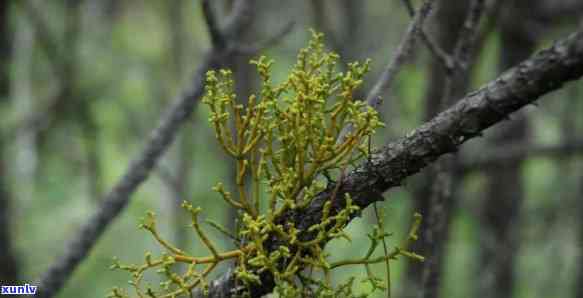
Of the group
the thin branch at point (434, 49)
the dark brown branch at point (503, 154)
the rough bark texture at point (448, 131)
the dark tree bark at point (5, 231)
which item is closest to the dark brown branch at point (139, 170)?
the thin branch at point (434, 49)

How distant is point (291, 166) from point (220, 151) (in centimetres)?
511

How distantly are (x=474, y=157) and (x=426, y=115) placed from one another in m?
0.72

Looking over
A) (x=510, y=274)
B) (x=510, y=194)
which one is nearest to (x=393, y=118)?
(x=510, y=194)

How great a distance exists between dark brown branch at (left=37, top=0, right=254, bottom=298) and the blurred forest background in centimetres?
10

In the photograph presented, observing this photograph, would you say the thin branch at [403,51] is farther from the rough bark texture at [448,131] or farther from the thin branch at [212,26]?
the thin branch at [212,26]

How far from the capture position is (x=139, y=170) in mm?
2514

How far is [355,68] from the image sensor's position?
117 cm

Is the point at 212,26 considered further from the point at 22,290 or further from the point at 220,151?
the point at 220,151

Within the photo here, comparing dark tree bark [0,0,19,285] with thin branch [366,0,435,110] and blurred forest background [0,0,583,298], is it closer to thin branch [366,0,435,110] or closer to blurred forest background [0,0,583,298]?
blurred forest background [0,0,583,298]

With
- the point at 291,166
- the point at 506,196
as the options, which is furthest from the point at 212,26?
the point at 506,196

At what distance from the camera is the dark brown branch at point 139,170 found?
8.14ft

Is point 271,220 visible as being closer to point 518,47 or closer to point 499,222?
point 518,47

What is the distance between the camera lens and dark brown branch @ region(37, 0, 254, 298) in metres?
2.48

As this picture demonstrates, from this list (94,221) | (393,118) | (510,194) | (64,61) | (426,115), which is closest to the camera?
(94,221)
